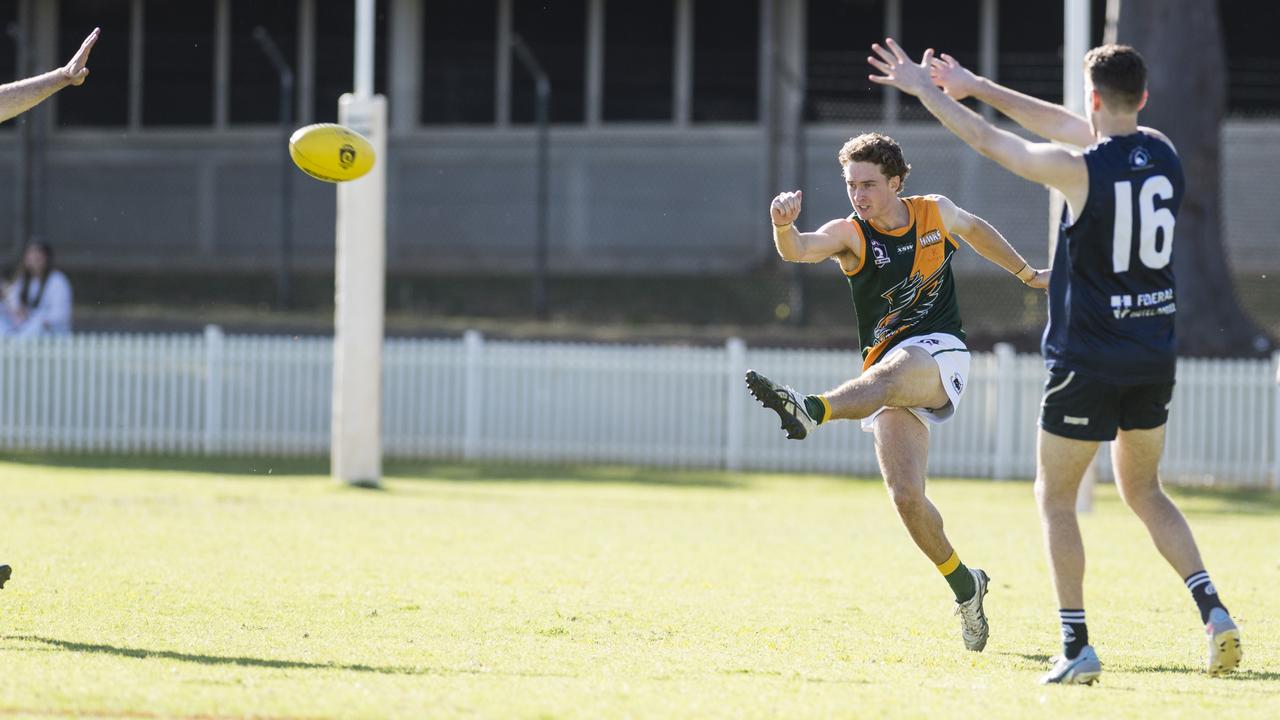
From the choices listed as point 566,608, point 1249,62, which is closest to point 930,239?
point 566,608

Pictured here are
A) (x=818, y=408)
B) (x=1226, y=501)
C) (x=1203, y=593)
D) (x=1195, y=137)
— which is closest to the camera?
(x=1203, y=593)

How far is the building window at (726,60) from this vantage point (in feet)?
78.6

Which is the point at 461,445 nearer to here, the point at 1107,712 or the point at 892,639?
the point at 892,639

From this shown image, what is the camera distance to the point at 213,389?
17141mm

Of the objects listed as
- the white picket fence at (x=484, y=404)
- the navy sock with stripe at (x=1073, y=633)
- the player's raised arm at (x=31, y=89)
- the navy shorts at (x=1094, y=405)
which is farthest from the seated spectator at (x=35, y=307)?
the navy sock with stripe at (x=1073, y=633)

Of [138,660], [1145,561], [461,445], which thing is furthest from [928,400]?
[461,445]

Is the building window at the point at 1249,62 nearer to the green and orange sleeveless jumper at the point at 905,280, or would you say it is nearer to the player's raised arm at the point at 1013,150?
the green and orange sleeveless jumper at the point at 905,280

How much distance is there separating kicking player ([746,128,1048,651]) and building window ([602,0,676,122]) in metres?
17.5

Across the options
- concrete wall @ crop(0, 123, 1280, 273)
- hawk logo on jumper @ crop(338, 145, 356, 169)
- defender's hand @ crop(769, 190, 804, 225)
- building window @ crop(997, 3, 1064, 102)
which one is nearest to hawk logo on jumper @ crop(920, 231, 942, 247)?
defender's hand @ crop(769, 190, 804, 225)

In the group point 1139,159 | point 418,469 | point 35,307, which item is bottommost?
point 418,469

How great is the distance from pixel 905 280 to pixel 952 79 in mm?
1175

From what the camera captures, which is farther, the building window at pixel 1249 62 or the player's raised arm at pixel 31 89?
the building window at pixel 1249 62

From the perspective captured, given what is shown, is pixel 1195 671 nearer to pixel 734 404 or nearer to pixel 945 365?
pixel 945 365

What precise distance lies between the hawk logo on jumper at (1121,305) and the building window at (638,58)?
18779 millimetres
